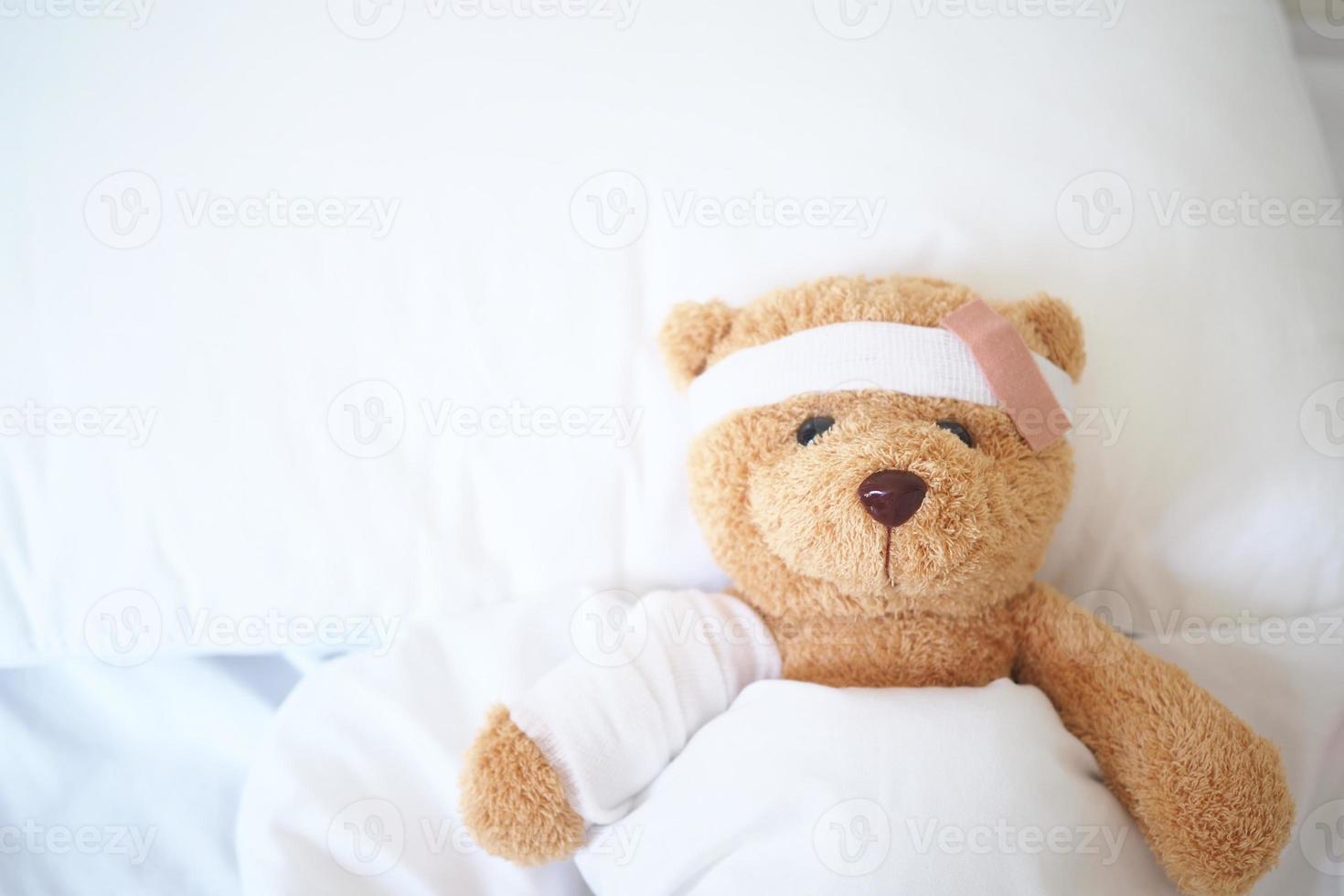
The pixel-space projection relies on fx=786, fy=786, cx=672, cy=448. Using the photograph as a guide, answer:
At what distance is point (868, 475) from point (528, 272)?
48cm

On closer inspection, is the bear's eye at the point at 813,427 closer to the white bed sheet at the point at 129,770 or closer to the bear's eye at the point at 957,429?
the bear's eye at the point at 957,429

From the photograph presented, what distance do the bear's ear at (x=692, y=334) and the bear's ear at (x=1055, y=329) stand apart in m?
0.28

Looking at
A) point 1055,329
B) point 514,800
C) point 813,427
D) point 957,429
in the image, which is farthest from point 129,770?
point 1055,329

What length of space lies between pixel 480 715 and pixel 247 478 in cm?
38

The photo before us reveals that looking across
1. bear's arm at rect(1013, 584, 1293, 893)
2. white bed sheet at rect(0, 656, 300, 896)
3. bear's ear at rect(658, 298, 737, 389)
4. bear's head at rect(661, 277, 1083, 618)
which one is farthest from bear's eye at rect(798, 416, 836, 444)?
white bed sheet at rect(0, 656, 300, 896)

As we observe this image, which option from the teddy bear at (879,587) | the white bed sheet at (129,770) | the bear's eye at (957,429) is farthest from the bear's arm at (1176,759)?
the white bed sheet at (129,770)

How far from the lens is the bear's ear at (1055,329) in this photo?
2.55ft

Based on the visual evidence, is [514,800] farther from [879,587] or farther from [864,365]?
[864,365]

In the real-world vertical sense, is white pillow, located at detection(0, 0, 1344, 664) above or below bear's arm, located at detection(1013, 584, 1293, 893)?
above

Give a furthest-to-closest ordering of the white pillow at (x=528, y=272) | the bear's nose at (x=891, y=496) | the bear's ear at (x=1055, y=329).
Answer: the white pillow at (x=528, y=272) → the bear's ear at (x=1055, y=329) → the bear's nose at (x=891, y=496)

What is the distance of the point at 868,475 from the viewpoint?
0.63 meters

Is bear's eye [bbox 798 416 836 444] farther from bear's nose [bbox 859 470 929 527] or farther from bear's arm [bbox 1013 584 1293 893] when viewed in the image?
bear's arm [bbox 1013 584 1293 893]

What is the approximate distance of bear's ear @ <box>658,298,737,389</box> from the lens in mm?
793

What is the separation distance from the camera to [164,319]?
90cm
